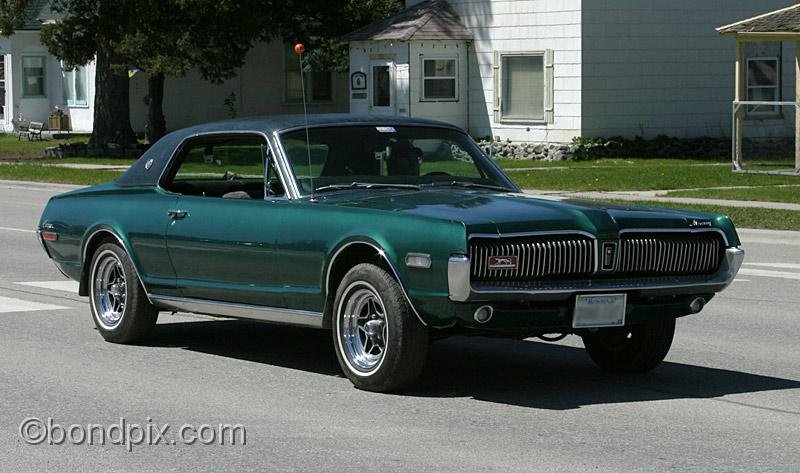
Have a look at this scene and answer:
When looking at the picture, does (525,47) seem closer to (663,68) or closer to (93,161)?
(663,68)

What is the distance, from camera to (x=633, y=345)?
9422mm

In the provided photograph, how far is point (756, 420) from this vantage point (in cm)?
801

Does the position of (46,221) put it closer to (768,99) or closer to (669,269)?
(669,269)

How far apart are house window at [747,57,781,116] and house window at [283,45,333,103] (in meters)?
19.7

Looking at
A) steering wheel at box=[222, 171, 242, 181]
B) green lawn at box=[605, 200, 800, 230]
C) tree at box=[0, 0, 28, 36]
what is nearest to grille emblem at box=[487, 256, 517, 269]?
steering wheel at box=[222, 171, 242, 181]

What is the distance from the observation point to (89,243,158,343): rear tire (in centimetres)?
1048

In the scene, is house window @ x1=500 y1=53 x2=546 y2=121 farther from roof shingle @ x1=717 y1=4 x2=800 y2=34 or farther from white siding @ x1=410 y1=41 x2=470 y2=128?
roof shingle @ x1=717 y1=4 x2=800 y2=34

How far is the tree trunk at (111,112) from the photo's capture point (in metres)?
41.7

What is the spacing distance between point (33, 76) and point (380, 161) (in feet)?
157

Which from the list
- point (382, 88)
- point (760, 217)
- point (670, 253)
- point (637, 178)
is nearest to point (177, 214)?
point (670, 253)

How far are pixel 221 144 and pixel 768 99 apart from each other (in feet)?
94.6

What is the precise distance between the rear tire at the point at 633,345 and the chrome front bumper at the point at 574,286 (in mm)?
425

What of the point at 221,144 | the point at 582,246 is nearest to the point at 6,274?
the point at 221,144

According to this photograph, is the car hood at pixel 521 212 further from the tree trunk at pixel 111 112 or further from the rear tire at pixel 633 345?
the tree trunk at pixel 111 112
